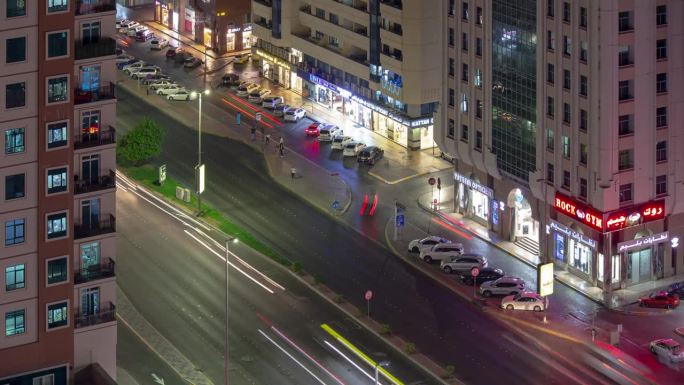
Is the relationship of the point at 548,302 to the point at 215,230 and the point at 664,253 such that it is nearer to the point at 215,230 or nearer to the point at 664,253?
the point at 664,253

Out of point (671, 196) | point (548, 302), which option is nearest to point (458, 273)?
point (548, 302)

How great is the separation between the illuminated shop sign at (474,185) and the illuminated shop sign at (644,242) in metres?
20.2

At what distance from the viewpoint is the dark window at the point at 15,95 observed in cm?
13038

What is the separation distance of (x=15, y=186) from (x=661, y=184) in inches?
2827

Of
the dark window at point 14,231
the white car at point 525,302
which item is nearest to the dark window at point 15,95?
the dark window at point 14,231

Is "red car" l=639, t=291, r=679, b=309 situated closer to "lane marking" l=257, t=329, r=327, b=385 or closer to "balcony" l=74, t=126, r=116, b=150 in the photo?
"lane marking" l=257, t=329, r=327, b=385

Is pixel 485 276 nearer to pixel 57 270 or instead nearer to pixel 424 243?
pixel 424 243

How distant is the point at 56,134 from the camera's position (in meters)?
133

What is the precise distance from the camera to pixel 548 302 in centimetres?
17738

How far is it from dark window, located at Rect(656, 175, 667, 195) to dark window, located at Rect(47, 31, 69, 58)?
2725 inches

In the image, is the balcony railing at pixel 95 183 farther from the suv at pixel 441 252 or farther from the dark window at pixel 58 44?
the suv at pixel 441 252

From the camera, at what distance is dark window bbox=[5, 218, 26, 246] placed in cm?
13312

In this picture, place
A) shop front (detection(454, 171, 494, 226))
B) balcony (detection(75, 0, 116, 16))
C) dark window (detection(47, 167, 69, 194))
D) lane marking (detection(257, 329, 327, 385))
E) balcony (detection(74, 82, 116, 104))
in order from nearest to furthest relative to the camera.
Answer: dark window (detection(47, 167, 69, 194)) → balcony (detection(75, 0, 116, 16)) → balcony (detection(74, 82, 116, 104)) → lane marking (detection(257, 329, 327, 385)) → shop front (detection(454, 171, 494, 226))

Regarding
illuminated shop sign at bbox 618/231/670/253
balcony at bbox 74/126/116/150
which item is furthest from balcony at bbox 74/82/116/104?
illuminated shop sign at bbox 618/231/670/253
